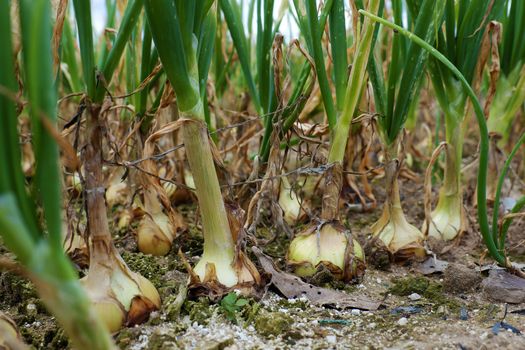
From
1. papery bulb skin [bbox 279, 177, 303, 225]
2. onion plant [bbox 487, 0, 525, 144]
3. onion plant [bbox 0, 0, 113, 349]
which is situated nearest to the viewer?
onion plant [bbox 0, 0, 113, 349]

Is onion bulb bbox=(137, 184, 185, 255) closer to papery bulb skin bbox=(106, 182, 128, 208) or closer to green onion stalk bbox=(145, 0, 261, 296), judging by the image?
green onion stalk bbox=(145, 0, 261, 296)

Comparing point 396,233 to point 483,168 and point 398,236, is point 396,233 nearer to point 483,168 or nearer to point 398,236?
point 398,236

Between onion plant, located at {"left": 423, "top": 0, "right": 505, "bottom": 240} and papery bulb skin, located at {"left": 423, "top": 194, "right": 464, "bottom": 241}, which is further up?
onion plant, located at {"left": 423, "top": 0, "right": 505, "bottom": 240}

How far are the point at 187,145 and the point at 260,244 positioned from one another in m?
0.46

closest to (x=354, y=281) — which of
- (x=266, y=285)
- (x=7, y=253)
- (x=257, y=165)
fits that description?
(x=266, y=285)

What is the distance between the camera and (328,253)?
1.12 m

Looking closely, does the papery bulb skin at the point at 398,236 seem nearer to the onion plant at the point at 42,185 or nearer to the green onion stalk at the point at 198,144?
the green onion stalk at the point at 198,144

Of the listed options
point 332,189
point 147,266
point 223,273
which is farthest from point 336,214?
point 147,266

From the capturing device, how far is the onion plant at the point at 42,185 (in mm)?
499

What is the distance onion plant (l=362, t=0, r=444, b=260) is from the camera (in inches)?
47.4

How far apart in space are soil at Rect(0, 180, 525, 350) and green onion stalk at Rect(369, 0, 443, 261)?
81mm

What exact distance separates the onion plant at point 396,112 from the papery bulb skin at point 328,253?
188 millimetres

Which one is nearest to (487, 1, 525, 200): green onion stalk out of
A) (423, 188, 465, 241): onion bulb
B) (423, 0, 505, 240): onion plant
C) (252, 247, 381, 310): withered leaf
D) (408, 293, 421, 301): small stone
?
(423, 0, 505, 240): onion plant

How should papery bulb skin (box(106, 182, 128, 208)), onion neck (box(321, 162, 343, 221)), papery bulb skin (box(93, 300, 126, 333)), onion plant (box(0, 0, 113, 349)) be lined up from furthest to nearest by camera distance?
1. papery bulb skin (box(106, 182, 128, 208))
2. onion neck (box(321, 162, 343, 221))
3. papery bulb skin (box(93, 300, 126, 333))
4. onion plant (box(0, 0, 113, 349))
